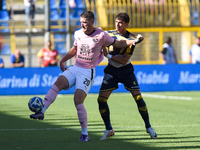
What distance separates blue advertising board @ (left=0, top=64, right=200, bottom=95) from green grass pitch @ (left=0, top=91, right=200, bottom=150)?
3.49m

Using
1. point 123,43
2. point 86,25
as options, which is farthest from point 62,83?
point 123,43

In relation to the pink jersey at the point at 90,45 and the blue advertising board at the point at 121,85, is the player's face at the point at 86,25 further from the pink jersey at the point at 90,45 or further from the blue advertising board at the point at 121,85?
the blue advertising board at the point at 121,85

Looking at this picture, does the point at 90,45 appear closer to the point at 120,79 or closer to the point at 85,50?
the point at 85,50

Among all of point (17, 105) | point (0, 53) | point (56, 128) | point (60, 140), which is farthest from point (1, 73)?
point (60, 140)

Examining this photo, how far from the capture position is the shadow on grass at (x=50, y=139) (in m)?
5.70

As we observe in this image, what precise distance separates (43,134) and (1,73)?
8.98 meters

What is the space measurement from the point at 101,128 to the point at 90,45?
2091 mm

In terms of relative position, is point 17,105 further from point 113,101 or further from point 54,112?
point 113,101

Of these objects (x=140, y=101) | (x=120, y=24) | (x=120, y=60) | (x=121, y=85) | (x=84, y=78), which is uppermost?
(x=120, y=24)

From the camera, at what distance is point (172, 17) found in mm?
22203

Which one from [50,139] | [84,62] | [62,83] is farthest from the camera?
[50,139]

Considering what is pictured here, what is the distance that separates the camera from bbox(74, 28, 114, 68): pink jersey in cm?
614

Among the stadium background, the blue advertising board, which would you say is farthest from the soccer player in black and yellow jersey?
the stadium background

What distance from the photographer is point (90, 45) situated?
6145 millimetres
